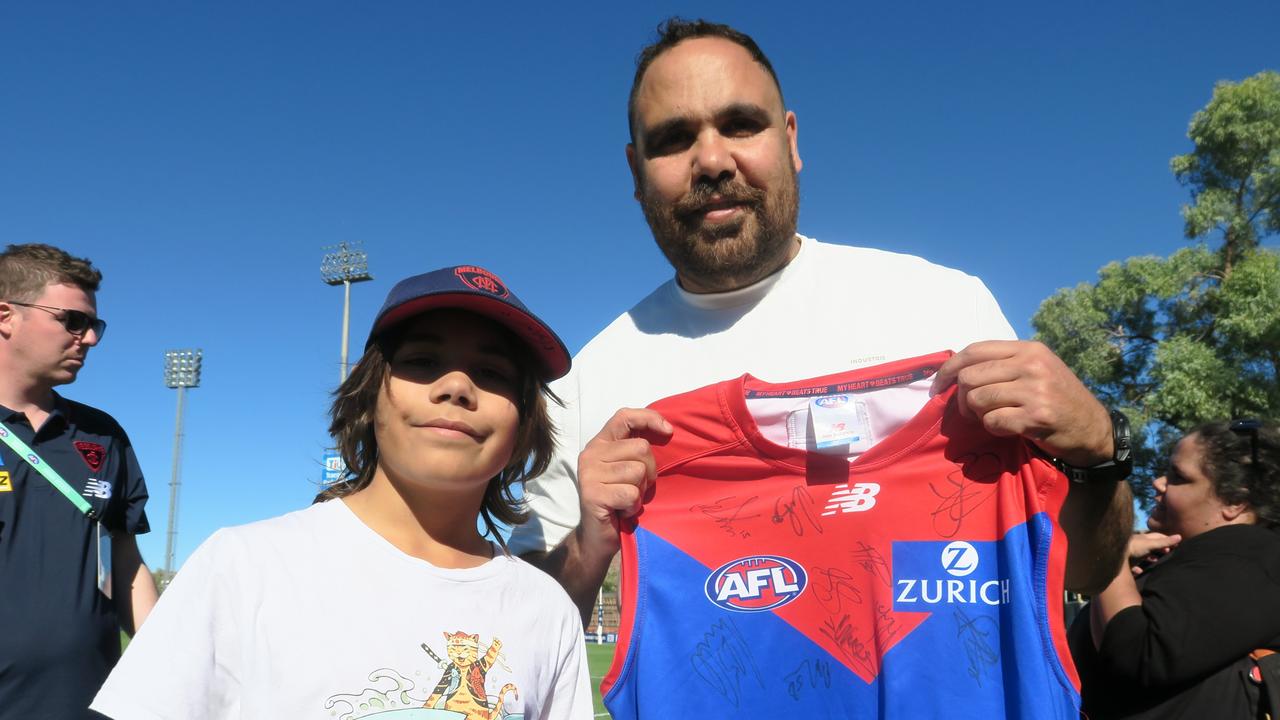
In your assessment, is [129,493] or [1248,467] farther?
[129,493]

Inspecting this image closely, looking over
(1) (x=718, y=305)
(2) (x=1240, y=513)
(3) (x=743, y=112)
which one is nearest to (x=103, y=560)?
(1) (x=718, y=305)

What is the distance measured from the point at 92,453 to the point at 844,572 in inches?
131

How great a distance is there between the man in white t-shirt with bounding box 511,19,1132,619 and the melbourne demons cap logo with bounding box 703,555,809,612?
0.36 meters

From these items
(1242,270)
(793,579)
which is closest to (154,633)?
(793,579)

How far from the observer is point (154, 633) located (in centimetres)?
175

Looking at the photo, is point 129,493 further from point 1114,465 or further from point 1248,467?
point 1248,467

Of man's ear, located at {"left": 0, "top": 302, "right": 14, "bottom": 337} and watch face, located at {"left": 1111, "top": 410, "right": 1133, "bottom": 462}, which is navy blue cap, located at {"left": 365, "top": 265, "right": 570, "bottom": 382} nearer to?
watch face, located at {"left": 1111, "top": 410, "right": 1133, "bottom": 462}

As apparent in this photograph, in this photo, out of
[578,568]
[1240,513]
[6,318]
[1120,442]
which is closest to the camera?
[1120,442]

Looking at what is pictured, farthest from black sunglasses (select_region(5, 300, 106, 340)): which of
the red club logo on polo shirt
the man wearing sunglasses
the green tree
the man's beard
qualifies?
the green tree

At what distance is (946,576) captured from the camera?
2.34m

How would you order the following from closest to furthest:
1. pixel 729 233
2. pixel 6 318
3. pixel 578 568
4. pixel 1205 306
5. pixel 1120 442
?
1. pixel 1120 442
2. pixel 578 568
3. pixel 729 233
4. pixel 6 318
5. pixel 1205 306

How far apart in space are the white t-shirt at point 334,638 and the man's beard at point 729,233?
1.26 meters

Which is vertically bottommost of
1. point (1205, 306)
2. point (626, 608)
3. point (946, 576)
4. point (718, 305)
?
point (626, 608)

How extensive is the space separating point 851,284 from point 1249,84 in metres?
18.5
